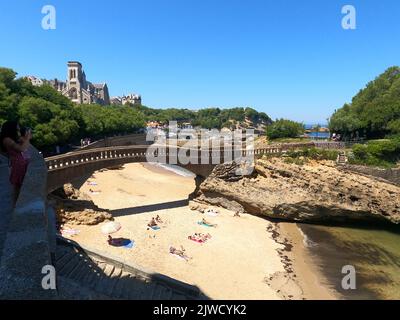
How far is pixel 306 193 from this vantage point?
89.3ft

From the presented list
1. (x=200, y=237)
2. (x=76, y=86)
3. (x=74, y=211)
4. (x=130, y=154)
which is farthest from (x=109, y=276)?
(x=76, y=86)

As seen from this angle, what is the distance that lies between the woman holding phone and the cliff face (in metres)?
22.1

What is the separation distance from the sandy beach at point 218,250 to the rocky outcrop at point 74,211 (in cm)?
92

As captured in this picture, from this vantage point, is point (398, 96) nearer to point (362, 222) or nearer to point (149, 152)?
point (362, 222)

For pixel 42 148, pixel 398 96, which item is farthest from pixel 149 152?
pixel 398 96

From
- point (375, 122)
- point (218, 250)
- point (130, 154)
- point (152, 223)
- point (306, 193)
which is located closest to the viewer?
point (218, 250)

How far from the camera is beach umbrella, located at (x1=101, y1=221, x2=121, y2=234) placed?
70.8 ft

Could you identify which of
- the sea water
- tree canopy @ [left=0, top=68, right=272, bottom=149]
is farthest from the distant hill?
tree canopy @ [left=0, top=68, right=272, bottom=149]

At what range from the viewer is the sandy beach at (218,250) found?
17.2 metres

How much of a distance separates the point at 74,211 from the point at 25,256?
20.7m

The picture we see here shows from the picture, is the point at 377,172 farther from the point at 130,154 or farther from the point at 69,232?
the point at 69,232

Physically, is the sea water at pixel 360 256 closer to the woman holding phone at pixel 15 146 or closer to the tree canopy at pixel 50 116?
the woman holding phone at pixel 15 146

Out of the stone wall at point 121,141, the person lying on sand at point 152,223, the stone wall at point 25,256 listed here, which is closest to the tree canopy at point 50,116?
the stone wall at point 121,141
